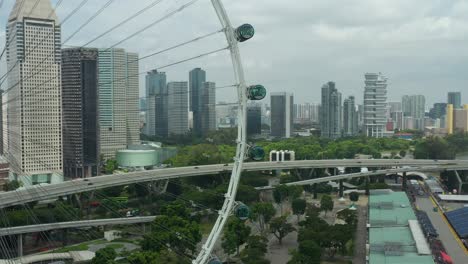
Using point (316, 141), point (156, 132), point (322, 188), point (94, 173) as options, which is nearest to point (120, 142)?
point (94, 173)

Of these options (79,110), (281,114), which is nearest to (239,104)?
(79,110)

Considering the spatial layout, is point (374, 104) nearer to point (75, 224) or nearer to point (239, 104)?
point (75, 224)

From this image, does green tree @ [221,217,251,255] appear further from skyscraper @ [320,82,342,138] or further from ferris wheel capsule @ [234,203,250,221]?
skyscraper @ [320,82,342,138]

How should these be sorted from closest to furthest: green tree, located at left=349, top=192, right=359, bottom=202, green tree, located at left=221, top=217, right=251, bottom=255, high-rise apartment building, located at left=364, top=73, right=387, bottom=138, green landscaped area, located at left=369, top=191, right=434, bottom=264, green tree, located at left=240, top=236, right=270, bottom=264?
green landscaped area, located at left=369, top=191, right=434, bottom=264 < green tree, located at left=240, top=236, right=270, bottom=264 < green tree, located at left=221, top=217, right=251, bottom=255 < green tree, located at left=349, top=192, right=359, bottom=202 < high-rise apartment building, located at left=364, top=73, right=387, bottom=138

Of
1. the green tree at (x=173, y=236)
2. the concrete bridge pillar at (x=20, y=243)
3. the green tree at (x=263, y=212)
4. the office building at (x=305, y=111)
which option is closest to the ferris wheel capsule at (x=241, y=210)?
the green tree at (x=173, y=236)

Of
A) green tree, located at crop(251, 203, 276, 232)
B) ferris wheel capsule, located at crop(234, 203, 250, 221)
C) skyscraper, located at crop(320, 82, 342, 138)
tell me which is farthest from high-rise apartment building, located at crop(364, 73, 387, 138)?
ferris wheel capsule, located at crop(234, 203, 250, 221)

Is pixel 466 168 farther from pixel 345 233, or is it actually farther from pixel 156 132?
pixel 156 132

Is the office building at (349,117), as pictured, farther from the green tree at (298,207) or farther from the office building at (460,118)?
the green tree at (298,207)
